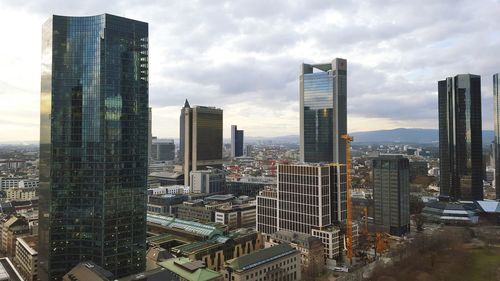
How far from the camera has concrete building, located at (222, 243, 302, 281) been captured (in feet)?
301

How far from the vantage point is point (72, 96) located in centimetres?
9488

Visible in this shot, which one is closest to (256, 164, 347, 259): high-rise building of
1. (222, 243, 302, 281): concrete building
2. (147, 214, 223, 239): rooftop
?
(222, 243, 302, 281): concrete building

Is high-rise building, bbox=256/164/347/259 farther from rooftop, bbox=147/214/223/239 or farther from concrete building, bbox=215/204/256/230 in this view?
rooftop, bbox=147/214/223/239

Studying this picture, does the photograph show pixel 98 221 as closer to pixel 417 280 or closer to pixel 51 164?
pixel 51 164

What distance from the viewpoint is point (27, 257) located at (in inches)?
4090

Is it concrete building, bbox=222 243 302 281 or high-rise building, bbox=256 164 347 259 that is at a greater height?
high-rise building, bbox=256 164 347 259

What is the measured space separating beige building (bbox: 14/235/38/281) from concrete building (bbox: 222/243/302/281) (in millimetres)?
49299

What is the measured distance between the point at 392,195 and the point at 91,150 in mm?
115131

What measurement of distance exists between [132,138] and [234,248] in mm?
43873

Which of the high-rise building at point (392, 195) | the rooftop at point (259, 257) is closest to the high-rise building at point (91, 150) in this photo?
the rooftop at point (259, 257)

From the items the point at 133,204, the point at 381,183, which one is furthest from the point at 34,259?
the point at 381,183

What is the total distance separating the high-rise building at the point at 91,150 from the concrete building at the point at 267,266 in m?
24.0

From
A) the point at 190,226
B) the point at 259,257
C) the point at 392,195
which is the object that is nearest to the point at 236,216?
the point at 190,226

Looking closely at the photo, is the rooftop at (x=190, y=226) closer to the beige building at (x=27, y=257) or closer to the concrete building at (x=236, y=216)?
the concrete building at (x=236, y=216)
